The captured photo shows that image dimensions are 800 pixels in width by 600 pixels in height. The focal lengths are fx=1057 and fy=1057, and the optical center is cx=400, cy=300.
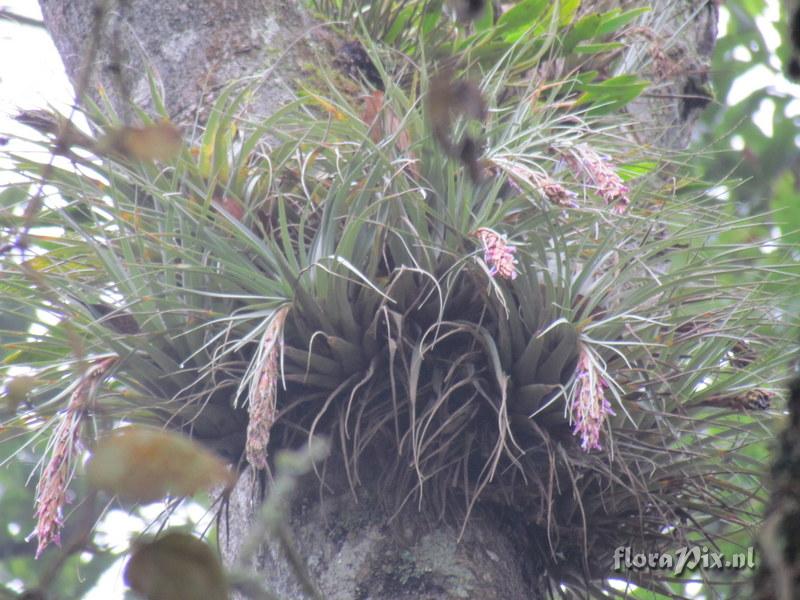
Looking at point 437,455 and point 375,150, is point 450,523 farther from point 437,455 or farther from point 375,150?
point 375,150

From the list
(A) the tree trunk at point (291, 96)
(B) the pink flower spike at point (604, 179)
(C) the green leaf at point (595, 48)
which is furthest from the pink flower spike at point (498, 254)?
(C) the green leaf at point (595, 48)

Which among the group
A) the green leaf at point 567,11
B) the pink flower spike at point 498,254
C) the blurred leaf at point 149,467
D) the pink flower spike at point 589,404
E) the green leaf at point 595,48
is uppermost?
the green leaf at point 567,11

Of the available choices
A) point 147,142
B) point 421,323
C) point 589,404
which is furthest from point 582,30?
point 147,142

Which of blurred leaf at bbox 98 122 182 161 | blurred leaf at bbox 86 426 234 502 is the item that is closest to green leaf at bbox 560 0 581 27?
blurred leaf at bbox 98 122 182 161

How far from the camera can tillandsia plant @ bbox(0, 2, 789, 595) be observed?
66.2 inches

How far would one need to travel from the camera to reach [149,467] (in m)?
0.75

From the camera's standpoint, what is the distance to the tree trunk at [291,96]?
5.37 feet

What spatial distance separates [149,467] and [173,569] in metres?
0.07

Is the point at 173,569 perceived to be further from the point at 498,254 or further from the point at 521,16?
the point at 521,16

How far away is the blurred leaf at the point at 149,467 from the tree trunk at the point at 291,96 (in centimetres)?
36

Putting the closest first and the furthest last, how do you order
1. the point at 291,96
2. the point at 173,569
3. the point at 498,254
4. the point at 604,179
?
the point at 173,569 → the point at 498,254 → the point at 604,179 → the point at 291,96

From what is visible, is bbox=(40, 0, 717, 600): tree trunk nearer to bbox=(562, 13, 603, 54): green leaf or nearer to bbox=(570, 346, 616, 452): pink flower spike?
bbox=(562, 13, 603, 54): green leaf

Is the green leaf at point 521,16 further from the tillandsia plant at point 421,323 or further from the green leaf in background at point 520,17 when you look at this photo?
the tillandsia plant at point 421,323

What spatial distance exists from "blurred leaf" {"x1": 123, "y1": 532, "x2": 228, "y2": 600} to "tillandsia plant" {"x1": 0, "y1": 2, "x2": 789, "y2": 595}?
→ 2.55ft
